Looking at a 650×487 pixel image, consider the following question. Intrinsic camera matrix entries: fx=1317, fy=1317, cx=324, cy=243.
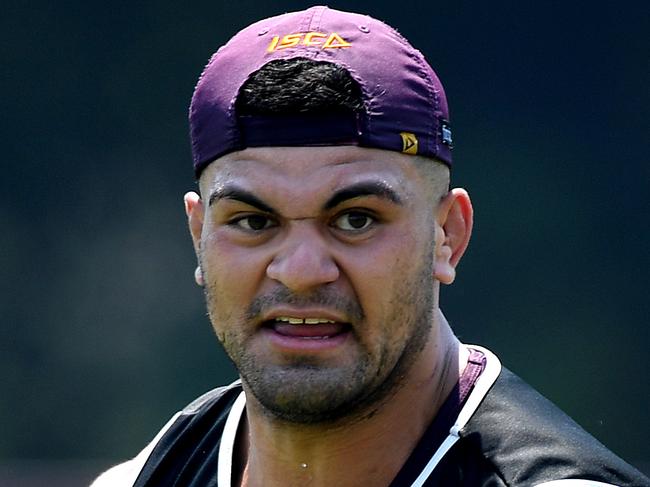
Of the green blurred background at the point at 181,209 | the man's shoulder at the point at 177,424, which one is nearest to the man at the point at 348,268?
the man's shoulder at the point at 177,424

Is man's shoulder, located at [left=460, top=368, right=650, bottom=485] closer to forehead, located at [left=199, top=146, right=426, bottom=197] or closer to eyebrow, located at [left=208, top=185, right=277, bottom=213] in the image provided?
forehead, located at [left=199, top=146, right=426, bottom=197]

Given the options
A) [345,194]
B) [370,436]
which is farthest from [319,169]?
[370,436]

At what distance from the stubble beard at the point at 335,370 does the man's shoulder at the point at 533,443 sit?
6.3 inches

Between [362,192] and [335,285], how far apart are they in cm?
16

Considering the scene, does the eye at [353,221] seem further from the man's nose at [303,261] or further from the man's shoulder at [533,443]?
the man's shoulder at [533,443]

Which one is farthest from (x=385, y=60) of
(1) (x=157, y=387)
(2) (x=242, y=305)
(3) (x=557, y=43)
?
(1) (x=157, y=387)

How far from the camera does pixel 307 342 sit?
84.0 inches

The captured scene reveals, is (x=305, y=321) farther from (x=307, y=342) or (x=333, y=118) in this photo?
(x=333, y=118)

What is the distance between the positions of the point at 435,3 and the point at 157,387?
1.90 metres

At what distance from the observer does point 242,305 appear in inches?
87.1

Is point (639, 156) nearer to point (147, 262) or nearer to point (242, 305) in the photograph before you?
point (147, 262)

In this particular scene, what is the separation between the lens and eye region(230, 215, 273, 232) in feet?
7.25

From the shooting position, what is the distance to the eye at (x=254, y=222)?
2.21 metres

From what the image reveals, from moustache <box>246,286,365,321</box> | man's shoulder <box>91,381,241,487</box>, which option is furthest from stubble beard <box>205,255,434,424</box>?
man's shoulder <box>91,381,241,487</box>
